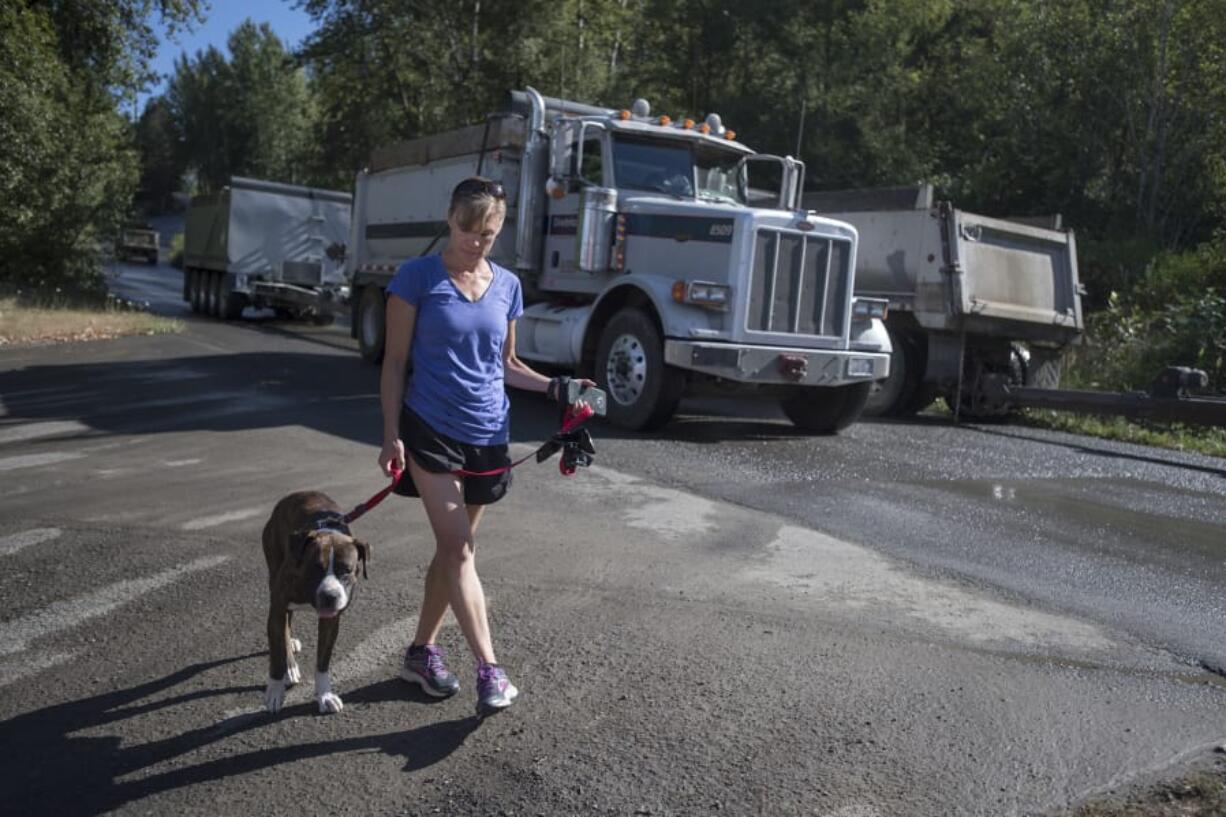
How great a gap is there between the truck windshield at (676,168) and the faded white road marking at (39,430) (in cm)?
565

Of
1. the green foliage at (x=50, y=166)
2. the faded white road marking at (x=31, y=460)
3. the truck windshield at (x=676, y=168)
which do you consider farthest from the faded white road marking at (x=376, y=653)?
the green foliage at (x=50, y=166)

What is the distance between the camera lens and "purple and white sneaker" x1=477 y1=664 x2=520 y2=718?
418 centimetres

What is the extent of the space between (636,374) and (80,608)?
6.41m

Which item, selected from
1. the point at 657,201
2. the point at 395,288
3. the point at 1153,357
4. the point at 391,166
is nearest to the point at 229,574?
the point at 395,288

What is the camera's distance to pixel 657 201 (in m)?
11.7

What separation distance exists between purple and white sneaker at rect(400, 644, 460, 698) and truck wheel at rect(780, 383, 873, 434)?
307 inches

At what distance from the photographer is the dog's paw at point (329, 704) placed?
4.23 meters

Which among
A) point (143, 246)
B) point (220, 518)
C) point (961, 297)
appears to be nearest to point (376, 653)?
point (220, 518)

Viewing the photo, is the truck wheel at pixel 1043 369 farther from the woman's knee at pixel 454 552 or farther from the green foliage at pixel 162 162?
the green foliage at pixel 162 162

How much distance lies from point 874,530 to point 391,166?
36.1 feet

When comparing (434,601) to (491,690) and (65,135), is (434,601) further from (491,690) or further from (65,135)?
(65,135)

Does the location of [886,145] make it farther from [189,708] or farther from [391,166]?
[189,708]

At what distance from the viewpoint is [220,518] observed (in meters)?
7.04

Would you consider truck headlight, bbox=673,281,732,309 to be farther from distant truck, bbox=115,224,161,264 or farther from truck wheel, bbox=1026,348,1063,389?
distant truck, bbox=115,224,161,264
